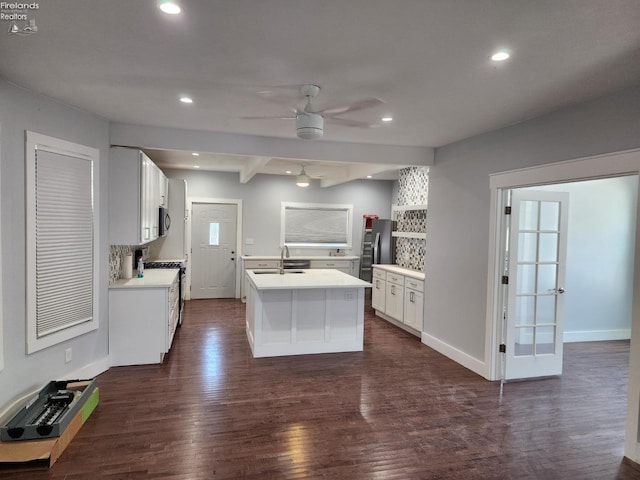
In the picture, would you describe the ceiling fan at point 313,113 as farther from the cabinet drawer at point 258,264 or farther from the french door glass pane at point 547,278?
the cabinet drawer at point 258,264

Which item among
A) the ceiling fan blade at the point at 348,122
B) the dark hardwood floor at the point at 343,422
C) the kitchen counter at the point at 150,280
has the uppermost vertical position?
the ceiling fan blade at the point at 348,122

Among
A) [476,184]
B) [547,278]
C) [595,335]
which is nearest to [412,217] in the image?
[476,184]

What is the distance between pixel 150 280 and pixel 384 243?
4.43 m

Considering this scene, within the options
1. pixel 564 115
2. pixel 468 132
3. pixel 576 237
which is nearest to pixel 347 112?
pixel 468 132

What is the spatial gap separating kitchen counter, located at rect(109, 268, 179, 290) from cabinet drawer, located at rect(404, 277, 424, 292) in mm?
3196

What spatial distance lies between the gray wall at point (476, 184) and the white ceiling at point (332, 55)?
0.19 meters

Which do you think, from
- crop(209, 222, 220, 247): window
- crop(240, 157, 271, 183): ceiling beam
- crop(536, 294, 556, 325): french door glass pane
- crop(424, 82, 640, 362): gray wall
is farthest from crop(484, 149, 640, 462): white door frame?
crop(209, 222, 220, 247): window

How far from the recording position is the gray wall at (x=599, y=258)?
5.40 meters

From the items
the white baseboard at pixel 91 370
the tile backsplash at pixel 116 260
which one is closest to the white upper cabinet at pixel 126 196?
the tile backsplash at pixel 116 260

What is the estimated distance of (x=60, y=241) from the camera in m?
3.35

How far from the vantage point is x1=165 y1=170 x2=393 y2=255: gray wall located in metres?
7.75

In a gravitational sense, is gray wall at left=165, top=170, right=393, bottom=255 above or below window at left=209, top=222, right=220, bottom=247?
above

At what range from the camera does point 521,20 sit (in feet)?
5.91

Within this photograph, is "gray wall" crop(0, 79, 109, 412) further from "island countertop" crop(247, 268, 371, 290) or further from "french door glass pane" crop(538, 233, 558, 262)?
"french door glass pane" crop(538, 233, 558, 262)
